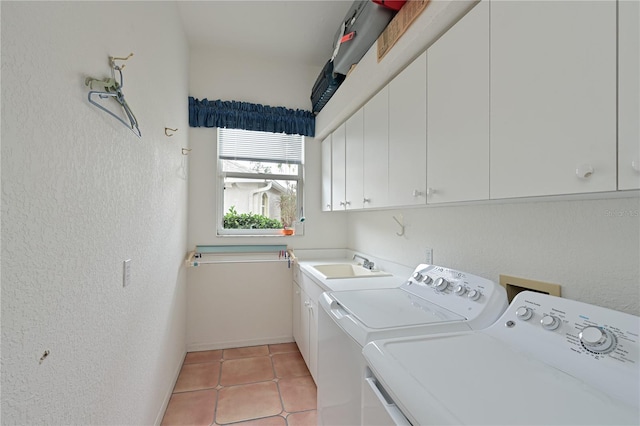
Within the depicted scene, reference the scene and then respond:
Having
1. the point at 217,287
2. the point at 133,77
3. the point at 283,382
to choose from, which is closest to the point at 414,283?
the point at 283,382

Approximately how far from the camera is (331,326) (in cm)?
138

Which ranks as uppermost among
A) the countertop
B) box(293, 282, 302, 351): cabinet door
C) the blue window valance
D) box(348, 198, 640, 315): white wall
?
the blue window valance

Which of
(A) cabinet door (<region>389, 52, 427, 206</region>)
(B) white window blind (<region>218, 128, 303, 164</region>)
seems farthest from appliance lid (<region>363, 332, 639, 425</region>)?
(B) white window blind (<region>218, 128, 303, 164</region>)

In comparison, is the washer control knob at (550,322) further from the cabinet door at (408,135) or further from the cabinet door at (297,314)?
the cabinet door at (297,314)

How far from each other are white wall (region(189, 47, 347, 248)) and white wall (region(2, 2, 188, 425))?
1198 millimetres

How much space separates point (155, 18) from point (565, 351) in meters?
2.32

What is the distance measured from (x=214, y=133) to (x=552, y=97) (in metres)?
2.68

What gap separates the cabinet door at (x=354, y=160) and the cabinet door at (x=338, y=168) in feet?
0.28

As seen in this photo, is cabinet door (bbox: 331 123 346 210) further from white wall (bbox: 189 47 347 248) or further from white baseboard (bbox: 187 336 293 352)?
white baseboard (bbox: 187 336 293 352)

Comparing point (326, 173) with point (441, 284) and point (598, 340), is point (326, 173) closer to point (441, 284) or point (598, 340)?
point (441, 284)

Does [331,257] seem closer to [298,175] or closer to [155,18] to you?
[298,175]

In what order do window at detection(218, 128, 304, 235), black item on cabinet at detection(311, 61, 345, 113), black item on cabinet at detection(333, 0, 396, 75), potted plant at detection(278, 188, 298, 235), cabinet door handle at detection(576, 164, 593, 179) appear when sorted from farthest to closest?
potted plant at detection(278, 188, 298, 235), window at detection(218, 128, 304, 235), black item on cabinet at detection(311, 61, 345, 113), black item on cabinet at detection(333, 0, 396, 75), cabinet door handle at detection(576, 164, 593, 179)

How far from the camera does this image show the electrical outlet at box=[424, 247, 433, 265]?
181cm

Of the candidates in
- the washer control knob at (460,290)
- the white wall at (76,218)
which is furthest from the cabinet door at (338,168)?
the white wall at (76,218)
